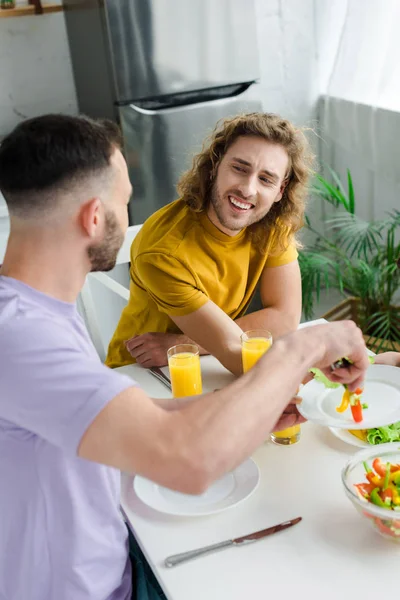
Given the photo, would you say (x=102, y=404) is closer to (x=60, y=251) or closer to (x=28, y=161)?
(x=60, y=251)

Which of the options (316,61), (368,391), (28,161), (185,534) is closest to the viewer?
(28,161)

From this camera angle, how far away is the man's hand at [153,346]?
1764mm

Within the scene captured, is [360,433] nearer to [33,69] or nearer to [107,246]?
[107,246]

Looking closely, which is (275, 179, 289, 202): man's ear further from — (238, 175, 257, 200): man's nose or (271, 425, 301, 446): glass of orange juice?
(271, 425, 301, 446): glass of orange juice

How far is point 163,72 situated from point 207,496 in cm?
207

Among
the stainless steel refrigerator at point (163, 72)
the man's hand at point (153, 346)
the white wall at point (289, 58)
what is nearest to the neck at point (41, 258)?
the man's hand at point (153, 346)

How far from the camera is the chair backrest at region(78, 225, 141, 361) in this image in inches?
80.0

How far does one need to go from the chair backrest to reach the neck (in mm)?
871

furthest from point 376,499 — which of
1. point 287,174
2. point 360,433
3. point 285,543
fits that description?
point 287,174

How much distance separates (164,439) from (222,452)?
80mm

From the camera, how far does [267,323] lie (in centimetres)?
191

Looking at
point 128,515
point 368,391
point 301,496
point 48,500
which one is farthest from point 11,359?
point 368,391

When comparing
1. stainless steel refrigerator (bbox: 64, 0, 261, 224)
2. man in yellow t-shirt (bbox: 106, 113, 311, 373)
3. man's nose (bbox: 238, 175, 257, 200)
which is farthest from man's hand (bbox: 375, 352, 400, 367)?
stainless steel refrigerator (bbox: 64, 0, 261, 224)

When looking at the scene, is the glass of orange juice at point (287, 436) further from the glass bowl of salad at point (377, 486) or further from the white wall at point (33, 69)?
the white wall at point (33, 69)
